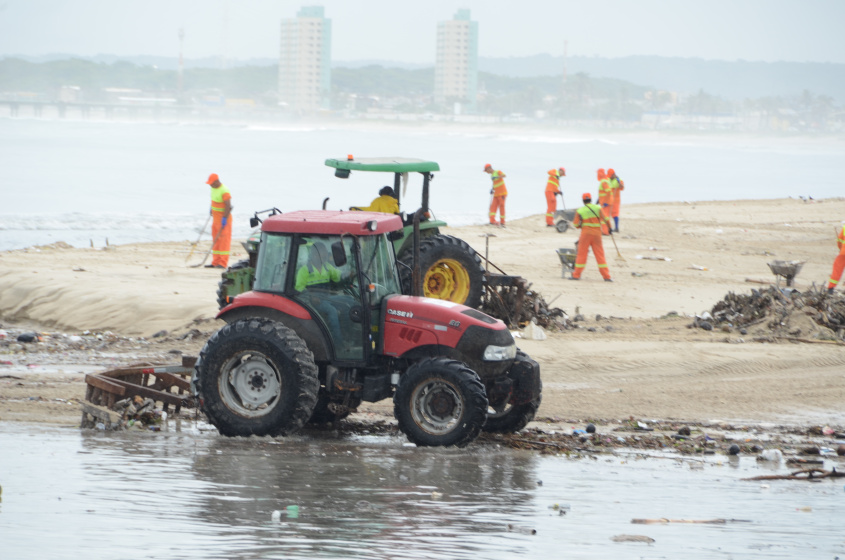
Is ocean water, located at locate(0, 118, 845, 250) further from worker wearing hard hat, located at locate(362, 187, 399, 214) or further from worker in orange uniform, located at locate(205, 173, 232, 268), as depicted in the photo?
worker wearing hard hat, located at locate(362, 187, 399, 214)

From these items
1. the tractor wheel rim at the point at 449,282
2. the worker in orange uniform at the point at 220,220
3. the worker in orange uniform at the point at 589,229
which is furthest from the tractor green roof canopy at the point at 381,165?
the worker in orange uniform at the point at 220,220

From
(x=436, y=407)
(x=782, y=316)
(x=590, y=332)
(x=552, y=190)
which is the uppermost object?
(x=552, y=190)

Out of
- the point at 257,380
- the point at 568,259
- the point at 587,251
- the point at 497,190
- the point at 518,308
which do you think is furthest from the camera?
the point at 497,190

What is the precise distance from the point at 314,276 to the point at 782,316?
8066mm

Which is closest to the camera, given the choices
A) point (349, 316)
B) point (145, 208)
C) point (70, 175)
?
point (349, 316)

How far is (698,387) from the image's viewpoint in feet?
36.5

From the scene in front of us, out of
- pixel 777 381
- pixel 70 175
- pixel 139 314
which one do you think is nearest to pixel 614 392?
pixel 777 381

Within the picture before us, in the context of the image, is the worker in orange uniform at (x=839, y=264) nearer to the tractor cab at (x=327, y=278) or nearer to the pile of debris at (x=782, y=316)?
the pile of debris at (x=782, y=316)

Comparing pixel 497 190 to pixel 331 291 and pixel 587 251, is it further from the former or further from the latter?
pixel 331 291

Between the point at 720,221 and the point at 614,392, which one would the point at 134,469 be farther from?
the point at 720,221

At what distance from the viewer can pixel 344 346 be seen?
8.05 m

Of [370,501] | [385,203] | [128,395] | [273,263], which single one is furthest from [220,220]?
[370,501]

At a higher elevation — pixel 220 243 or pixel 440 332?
pixel 440 332

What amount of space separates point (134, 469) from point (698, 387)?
20.9 ft
